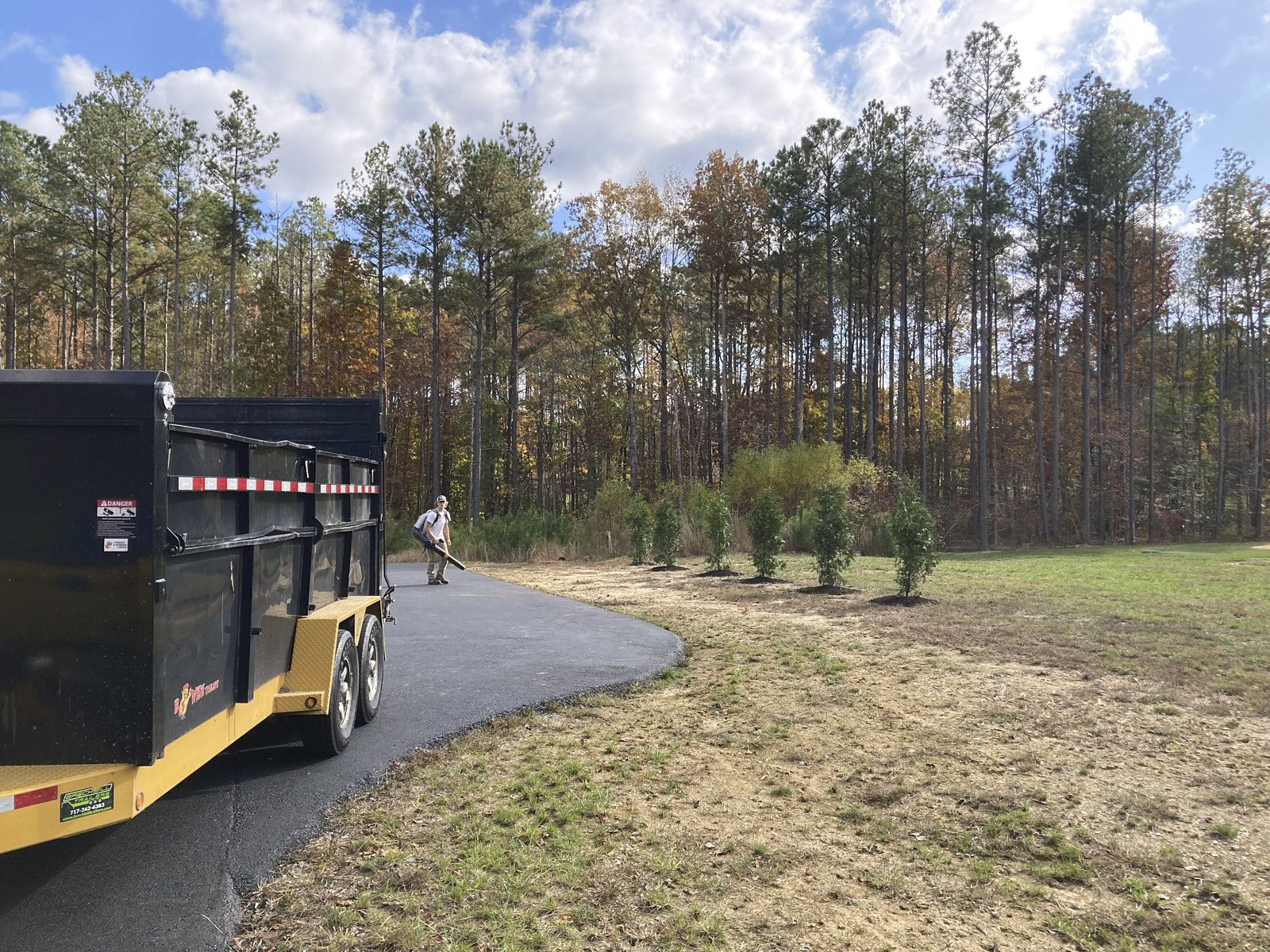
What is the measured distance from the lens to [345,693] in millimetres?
4953

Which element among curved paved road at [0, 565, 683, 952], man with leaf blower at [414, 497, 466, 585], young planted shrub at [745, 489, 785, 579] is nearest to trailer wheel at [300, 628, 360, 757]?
curved paved road at [0, 565, 683, 952]

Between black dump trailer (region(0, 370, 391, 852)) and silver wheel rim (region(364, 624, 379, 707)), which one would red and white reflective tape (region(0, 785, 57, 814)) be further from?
silver wheel rim (region(364, 624, 379, 707))

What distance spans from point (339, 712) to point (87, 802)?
2224mm

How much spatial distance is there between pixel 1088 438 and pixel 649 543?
70.8ft

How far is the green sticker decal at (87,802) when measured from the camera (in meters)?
2.59

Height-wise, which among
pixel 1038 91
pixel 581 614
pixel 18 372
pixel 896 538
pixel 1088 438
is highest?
pixel 1038 91

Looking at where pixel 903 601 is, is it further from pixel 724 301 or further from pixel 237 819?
pixel 724 301

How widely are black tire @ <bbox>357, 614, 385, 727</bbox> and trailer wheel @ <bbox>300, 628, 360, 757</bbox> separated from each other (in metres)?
0.21

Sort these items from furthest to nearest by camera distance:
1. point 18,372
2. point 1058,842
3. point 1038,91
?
point 1038,91
point 1058,842
point 18,372

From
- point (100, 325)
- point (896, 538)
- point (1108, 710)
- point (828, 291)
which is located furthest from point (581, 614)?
point (100, 325)

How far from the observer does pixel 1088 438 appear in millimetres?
32438

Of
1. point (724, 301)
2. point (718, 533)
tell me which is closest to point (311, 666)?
point (718, 533)

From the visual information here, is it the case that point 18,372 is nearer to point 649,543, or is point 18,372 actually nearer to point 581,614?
point 581,614

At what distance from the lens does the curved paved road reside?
2.91 metres
